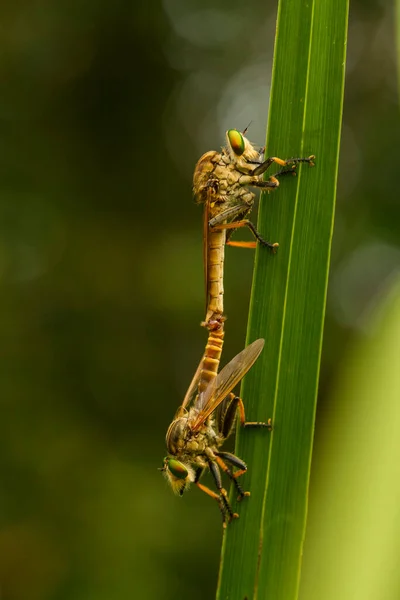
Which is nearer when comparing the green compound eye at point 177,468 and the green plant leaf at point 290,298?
the green plant leaf at point 290,298

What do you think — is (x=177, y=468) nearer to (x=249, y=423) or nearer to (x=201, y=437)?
(x=201, y=437)

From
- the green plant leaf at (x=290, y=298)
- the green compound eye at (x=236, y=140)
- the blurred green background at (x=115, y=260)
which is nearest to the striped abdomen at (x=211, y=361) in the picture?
the green compound eye at (x=236, y=140)

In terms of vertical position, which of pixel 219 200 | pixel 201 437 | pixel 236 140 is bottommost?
pixel 201 437

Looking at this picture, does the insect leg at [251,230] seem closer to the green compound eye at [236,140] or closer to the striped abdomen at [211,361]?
the green compound eye at [236,140]

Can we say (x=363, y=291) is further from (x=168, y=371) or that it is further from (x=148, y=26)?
(x=148, y=26)

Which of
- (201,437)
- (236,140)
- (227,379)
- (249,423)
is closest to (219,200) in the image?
(236,140)
